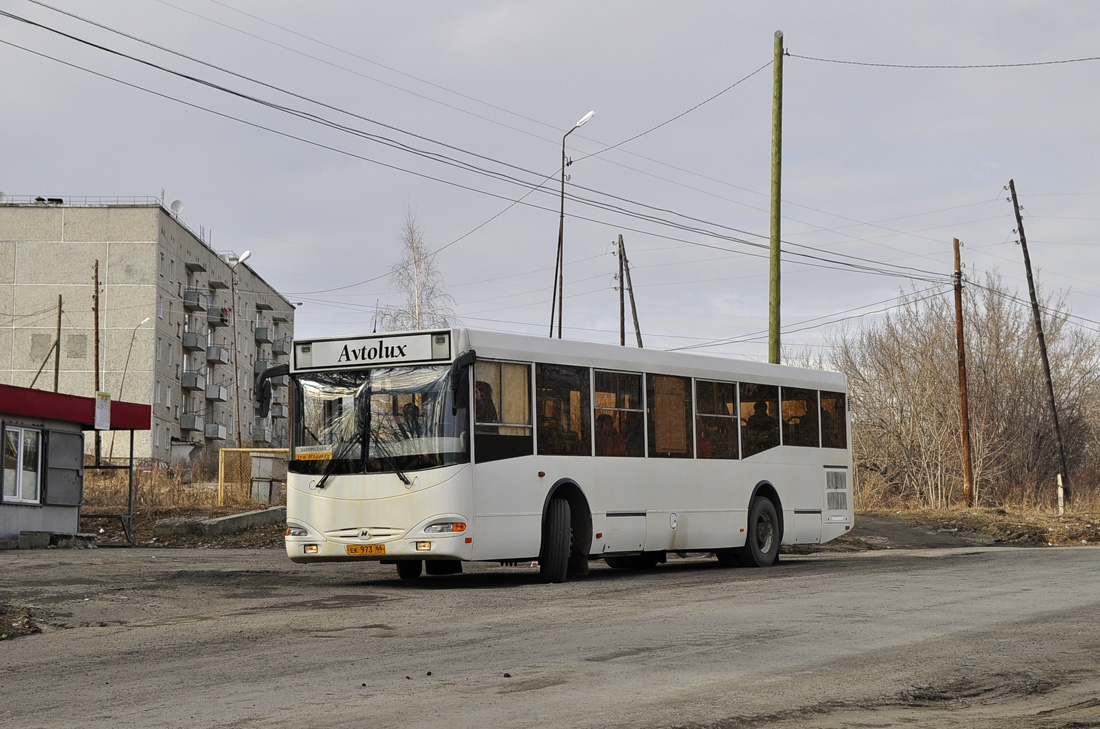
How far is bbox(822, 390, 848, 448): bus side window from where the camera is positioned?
21.0 meters

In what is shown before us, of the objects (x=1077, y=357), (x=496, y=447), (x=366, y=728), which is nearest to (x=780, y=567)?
(x=496, y=447)

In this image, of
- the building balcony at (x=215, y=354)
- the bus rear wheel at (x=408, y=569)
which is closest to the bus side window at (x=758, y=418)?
the bus rear wheel at (x=408, y=569)

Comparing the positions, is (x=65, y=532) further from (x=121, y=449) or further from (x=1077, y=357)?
(x=121, y=449)

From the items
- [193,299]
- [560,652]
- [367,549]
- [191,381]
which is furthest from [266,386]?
[193,299]

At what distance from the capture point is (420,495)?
586 inches

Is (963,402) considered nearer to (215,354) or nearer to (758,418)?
(758,418)

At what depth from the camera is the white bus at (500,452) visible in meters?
15.0

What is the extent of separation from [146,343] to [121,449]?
7.54 m

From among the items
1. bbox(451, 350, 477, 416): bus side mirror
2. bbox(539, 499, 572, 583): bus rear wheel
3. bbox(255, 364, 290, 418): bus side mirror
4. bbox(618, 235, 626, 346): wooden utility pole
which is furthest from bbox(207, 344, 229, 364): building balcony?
bbox(451, 350, 477, 416): bus side mirror

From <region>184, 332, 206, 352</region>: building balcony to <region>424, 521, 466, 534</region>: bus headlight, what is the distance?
7375cm

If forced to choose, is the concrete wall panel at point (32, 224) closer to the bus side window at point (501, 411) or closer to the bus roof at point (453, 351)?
the bus roof at point (453, 351)

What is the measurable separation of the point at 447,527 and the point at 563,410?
2.41 metres

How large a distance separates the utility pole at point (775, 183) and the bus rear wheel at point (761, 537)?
5.04 metres

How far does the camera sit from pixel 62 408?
25.9m
